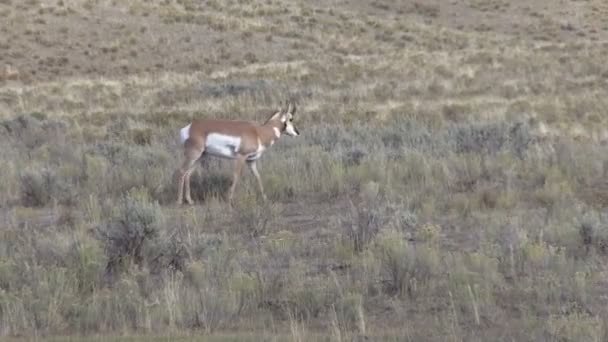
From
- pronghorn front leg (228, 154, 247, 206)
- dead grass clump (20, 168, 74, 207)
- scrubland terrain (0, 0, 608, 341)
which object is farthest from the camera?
dead grass clump (20, 168, 74, 207)

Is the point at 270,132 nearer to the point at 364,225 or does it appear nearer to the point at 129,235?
the point at 364,225

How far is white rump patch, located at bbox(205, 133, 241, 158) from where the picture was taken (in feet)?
36.8

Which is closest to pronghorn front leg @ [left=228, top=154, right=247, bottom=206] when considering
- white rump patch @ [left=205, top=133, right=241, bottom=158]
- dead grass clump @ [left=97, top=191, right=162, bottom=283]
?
white rump patch @ [left=205, top=133, right=241, bottom=158]

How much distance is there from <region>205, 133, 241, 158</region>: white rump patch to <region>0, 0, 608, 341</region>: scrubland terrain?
62 centimetres

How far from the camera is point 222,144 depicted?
11.2 metres

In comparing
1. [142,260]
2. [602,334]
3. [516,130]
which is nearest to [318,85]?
[516,130]

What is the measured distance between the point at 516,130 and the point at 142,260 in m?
8.88

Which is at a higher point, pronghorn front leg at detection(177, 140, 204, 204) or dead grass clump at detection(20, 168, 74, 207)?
pronghorn front leg at detection(177, 140, 204, 204)

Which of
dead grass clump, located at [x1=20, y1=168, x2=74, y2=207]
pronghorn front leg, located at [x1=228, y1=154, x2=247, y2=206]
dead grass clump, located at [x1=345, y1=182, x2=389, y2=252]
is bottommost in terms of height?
dead grass clump, located at [x1=20, y1=168, x2=74, y2=207]

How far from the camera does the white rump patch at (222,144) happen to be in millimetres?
11211

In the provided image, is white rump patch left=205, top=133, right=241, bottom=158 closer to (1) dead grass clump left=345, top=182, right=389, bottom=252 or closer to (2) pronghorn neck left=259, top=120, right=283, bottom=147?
(2) pronghorn neck left=259, top=120, right=283, bottom=147

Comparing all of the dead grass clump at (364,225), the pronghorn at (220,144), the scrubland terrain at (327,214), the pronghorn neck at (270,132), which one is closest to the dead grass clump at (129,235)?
the scrubland terrain at (327,214)

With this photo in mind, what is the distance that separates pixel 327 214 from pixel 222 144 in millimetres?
1692

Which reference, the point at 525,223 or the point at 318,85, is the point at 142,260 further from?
the point at 318,85
